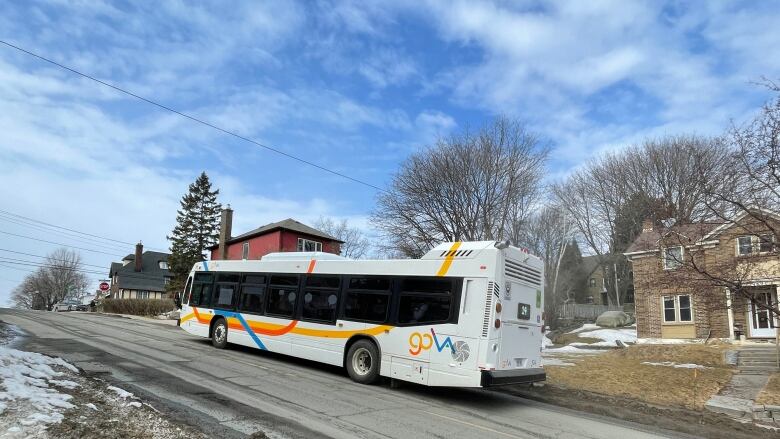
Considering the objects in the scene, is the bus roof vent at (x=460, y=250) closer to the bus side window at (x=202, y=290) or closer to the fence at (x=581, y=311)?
the bus side window at (x=202, y=290)

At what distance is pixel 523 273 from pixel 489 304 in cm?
145

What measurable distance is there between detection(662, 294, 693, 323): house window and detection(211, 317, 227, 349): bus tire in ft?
71.7

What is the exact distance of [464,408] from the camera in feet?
29.0

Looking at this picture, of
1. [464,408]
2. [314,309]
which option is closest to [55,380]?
[314,309]

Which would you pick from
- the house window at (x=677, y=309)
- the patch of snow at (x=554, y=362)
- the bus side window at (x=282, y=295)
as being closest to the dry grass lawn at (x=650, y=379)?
the patch of snow at (x=554, y=362)

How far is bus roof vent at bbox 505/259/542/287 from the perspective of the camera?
949 cm

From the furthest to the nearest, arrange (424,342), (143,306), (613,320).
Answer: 1. (143,306)
2. (613,320)
3. (424,342)

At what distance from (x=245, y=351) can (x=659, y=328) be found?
21.8 metres

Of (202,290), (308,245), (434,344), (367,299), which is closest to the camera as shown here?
(434,344)

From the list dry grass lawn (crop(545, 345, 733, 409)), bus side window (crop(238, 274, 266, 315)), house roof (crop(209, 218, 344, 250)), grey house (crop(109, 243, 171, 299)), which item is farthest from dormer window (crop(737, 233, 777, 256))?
grey house (crop(109, 243, 171, 299))

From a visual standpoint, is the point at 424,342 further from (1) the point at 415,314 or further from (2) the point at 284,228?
(2) the point at 284,228

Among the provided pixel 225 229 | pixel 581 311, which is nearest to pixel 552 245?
pixel 581 311

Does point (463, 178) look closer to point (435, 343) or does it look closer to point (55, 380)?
point (435, 343)

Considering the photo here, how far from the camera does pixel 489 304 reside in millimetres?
Result: 8930
